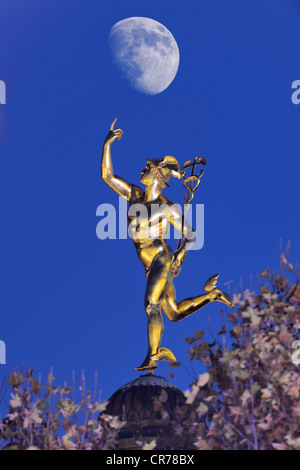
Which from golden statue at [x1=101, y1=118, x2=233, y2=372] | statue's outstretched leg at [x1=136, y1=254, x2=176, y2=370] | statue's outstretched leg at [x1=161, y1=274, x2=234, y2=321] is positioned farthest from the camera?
statue's outstretched leg at [x1=161, y1=274, x2=234, y2=321]

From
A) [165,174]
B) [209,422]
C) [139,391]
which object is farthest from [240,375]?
[165,174]

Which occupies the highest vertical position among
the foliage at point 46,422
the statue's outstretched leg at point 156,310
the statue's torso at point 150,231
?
the statue's torso at point 150,231

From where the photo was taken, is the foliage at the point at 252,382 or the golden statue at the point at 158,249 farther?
the golden statue at the point at 158,249

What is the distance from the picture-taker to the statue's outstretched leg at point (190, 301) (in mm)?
9945

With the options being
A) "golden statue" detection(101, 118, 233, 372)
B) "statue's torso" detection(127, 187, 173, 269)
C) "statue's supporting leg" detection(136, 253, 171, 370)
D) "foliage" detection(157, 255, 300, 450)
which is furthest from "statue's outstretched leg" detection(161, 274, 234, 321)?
"foliage" detection(157, 255, 300, 450)

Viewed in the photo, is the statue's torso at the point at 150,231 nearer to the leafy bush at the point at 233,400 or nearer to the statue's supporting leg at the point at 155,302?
the statue's supporting leg at the point at 155,302

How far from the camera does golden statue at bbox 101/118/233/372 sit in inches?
382

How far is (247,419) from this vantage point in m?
7.21

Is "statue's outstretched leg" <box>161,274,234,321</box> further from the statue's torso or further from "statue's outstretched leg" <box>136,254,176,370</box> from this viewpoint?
the statue's torso

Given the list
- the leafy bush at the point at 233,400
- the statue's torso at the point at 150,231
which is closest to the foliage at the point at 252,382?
the leafy bush at the point at 233,400

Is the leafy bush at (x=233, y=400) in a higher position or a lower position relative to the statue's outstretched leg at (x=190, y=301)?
lower
